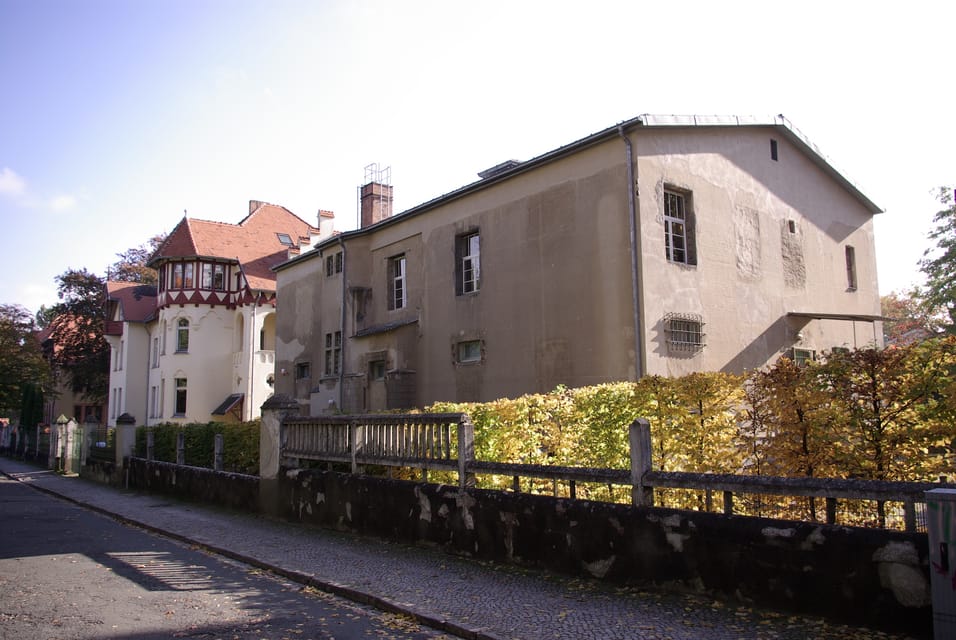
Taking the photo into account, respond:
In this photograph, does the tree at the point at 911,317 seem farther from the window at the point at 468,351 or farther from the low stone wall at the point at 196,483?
the low stone wall at the point at 196,483

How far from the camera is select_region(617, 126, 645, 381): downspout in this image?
15.8 m

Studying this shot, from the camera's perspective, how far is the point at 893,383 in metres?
6.72

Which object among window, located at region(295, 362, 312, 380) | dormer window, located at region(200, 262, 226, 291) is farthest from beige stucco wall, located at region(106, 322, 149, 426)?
window, located at region(295, 362, 312, 380)

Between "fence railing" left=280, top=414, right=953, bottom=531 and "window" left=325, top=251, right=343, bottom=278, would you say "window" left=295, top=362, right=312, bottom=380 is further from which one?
"fence railing" left=280, top=414, right=953, bottom=531

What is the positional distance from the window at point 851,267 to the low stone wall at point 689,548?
55.4 feet

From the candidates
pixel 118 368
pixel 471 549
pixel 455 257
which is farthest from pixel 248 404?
pixel 471 549

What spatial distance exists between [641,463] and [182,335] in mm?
37831

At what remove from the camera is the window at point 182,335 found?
40.4 m

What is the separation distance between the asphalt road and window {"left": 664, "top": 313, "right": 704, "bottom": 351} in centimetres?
1028

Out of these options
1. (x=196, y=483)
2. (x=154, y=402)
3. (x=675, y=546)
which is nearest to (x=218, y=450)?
(x=196, y=483)

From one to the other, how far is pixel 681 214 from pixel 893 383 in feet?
37.8

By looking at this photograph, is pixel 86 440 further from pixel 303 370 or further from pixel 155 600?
pixel 155 600

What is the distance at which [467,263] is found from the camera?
21.5m

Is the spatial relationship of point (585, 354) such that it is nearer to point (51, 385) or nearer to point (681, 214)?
point (681, 214)
